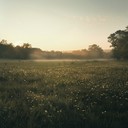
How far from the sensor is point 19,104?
11.9 m

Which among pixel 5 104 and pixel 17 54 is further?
pixel 17 54

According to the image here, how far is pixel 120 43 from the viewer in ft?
356

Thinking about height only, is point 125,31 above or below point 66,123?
above

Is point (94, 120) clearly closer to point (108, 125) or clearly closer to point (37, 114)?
point (108, 125)

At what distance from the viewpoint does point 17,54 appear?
132500mm

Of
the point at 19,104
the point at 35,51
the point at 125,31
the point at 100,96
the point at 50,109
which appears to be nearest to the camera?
the point at 50,109

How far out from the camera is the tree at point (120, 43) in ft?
336

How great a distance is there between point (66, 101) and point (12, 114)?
2963 millimetres

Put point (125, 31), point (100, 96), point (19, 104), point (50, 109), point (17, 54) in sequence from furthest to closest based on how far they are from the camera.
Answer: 1. point (17, 54)
2. point (125, 31)
3. point (100, 96)
4. point (19, 104)
5. point (50, 109)

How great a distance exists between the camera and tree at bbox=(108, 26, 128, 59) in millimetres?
102300

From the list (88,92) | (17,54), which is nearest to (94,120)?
(88,92)

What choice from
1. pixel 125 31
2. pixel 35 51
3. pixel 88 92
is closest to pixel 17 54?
pixel 35 51

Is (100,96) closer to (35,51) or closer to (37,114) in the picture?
(37,114)

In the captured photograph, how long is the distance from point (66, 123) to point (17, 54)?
125m
